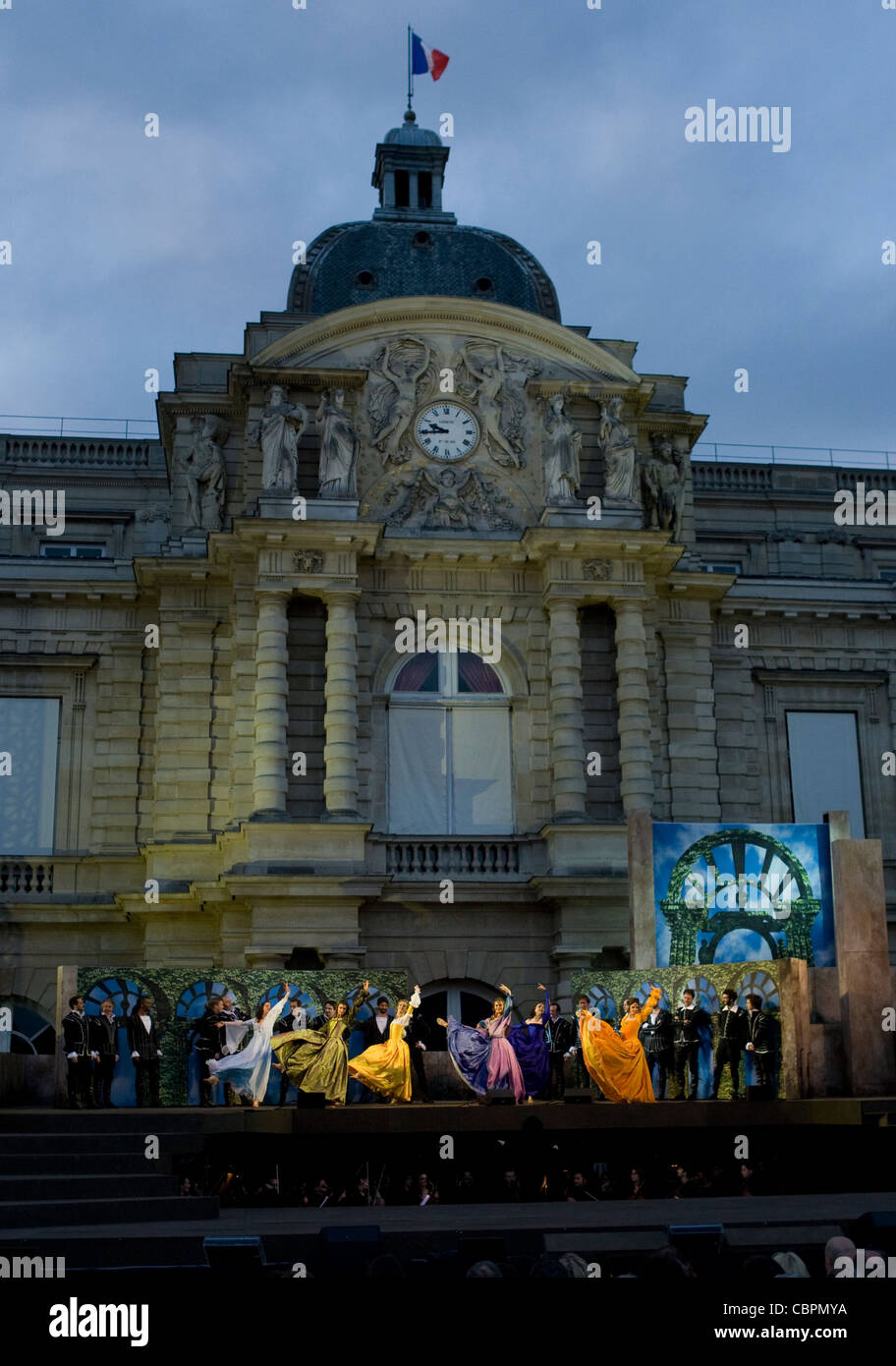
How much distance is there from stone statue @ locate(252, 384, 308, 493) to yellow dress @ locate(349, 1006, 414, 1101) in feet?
46.5

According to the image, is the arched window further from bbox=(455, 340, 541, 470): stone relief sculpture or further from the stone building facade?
bbox=(455, 340, 541, 470): stone relief sculpture

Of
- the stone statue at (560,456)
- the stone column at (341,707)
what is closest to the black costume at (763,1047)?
the stone column at (341,707)

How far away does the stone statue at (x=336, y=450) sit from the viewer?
3450 centimetres

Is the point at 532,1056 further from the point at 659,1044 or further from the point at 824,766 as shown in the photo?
the point at 824,766

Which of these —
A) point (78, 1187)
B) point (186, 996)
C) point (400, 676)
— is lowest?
point (78, 1187)

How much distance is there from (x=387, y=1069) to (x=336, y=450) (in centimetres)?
1520

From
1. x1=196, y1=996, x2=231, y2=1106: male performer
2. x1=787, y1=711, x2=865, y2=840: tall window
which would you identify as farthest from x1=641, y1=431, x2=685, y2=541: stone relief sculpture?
x1=196, y1=996, x2=231, y2=1106: male performer

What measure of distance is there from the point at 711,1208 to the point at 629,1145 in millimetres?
3923

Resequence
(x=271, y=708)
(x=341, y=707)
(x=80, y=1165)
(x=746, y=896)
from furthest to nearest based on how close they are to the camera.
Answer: (x=341, y=707)
(x=271, y=708)
(x=746, y=896)
(x=80, y=1165)

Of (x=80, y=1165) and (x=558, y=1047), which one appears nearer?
(x=80, y=1165)

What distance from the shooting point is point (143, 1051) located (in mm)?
25406

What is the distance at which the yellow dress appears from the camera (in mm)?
24016

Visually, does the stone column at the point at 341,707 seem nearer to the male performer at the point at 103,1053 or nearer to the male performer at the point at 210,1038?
the male performer at the point at 210,1038

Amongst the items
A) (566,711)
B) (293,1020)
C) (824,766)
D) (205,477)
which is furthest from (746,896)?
(205,477)
